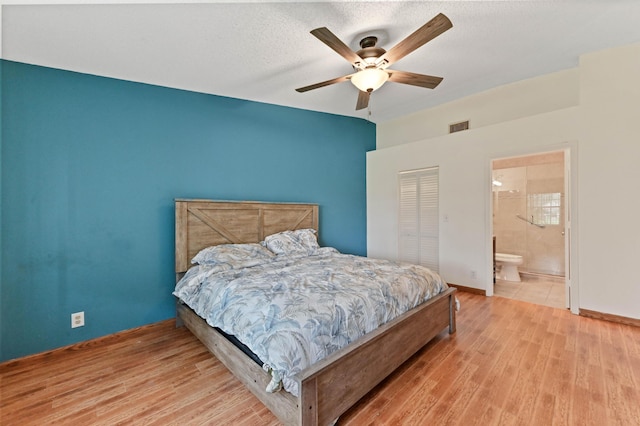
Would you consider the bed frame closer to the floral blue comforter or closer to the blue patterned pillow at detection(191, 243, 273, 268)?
the floral blue comforter

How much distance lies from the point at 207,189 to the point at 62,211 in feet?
4.25

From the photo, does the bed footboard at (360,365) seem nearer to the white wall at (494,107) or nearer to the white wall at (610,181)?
the white wall at (610,181)

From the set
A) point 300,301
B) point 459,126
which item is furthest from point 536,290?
point 300,301

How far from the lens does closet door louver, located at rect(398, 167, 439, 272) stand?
13.9 feet

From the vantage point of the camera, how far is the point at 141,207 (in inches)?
110

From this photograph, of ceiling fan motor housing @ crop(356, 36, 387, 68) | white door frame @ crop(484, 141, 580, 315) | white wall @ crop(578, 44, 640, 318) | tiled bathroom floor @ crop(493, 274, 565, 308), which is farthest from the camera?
tiled bathroom floor @ crop(493, 274, 565, 308)

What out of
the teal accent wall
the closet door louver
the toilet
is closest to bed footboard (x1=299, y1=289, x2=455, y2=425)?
the closet door louver

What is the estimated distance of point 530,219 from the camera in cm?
537

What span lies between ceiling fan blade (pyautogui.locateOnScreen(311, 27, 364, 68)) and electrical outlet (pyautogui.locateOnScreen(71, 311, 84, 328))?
10.3ft

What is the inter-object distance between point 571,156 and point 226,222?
4.10 meters

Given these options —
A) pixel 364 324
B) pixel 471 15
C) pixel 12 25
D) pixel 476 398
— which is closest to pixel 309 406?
pixel 364 324

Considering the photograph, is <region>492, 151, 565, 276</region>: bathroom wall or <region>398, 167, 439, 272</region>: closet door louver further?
<region>492, 151, 565, 276</region>: bathroom wall

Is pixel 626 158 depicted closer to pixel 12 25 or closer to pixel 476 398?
pixel 476 398

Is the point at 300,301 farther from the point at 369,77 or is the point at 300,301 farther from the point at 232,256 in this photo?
the point at 369,77
